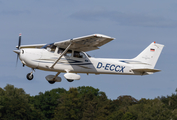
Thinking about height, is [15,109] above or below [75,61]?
below

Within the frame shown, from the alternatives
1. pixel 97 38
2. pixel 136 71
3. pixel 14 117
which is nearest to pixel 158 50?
pixel 136 71

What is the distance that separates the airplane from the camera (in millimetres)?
21469

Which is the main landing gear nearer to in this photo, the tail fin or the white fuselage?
the white fuselage

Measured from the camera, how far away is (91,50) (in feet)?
75.0

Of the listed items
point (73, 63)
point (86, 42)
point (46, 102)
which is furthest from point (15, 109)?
point (86, 42)

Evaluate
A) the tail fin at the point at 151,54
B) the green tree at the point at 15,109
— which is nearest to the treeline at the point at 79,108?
the green tree at the point at 15,109

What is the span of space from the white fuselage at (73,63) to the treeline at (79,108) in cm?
3465

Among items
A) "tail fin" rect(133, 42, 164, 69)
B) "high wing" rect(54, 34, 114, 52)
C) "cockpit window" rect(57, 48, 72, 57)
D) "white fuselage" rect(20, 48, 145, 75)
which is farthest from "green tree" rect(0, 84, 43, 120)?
"high wing" rect(54, 34, 114, 52)

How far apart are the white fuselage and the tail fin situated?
792 millimetres

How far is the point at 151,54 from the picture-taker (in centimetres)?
2489

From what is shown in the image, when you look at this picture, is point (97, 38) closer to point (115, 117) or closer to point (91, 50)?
point (91, 50)

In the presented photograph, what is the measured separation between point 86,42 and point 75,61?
1.56 meters

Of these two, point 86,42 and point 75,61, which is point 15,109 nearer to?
point 75,61

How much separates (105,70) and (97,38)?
3269mm
